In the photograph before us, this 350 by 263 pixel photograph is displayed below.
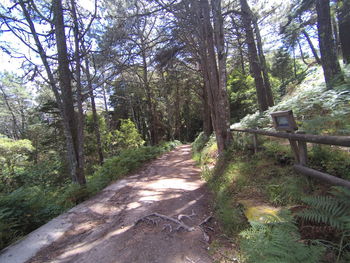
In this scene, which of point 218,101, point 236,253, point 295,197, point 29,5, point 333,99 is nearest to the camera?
point 236,253

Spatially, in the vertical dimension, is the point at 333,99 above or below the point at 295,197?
above

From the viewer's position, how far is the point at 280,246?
1.62m

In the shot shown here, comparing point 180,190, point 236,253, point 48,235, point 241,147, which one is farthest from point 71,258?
point 241,147

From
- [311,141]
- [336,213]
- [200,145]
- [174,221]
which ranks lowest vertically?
[174,221]

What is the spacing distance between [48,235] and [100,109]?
72.9 feet

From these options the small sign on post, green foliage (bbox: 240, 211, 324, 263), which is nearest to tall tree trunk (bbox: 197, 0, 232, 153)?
the small sign on post

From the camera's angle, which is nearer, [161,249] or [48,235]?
[161,249]

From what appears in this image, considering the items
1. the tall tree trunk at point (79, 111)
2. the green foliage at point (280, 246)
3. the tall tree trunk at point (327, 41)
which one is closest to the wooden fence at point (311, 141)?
the green foliage at point (280, 246)

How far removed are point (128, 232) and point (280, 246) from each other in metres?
2.53

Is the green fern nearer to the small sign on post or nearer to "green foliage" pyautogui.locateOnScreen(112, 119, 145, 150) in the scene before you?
the small sign on post

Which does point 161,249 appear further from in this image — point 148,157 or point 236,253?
point 148,157

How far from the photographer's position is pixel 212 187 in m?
5.02

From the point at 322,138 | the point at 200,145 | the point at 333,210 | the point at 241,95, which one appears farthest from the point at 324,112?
the point at 241,95

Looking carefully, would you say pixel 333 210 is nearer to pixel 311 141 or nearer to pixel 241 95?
pixel 311 141
